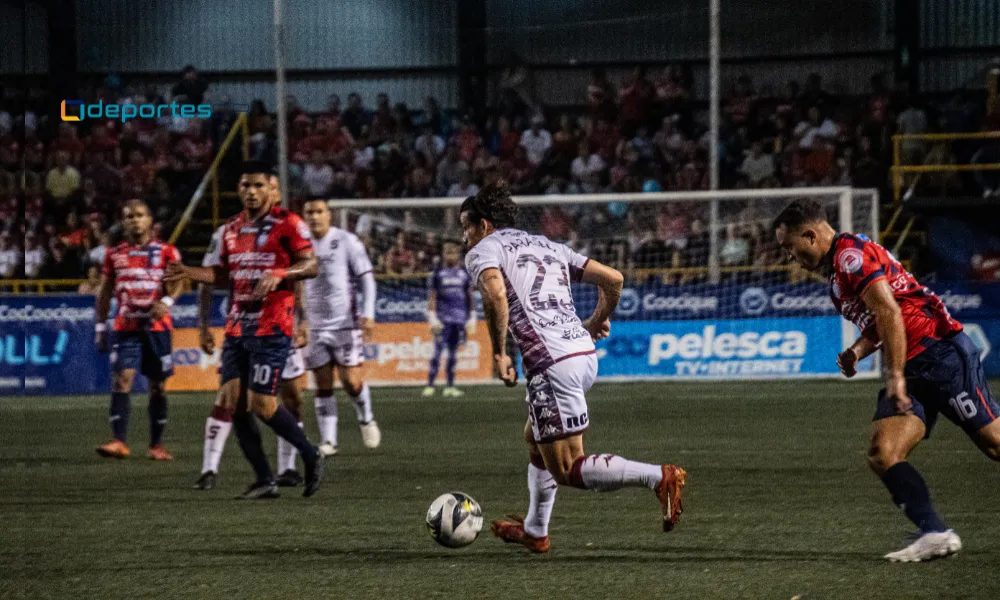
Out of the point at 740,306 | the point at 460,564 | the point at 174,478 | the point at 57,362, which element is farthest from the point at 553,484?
the point at 57,362

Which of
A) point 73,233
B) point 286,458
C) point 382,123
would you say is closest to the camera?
point 286,458

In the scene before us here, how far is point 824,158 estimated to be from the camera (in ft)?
82.2

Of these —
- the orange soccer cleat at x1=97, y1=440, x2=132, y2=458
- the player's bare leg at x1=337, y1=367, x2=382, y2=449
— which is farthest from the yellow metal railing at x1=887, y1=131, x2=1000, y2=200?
the orange soccer cleat at x1=97, y1=440, x2=132, y2=458

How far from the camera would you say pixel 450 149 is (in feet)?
86.0

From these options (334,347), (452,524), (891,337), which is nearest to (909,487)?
(891,337)

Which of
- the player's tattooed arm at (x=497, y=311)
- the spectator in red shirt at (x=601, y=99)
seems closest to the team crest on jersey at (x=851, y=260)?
the player's tattooed arm at (x=497, y=311)

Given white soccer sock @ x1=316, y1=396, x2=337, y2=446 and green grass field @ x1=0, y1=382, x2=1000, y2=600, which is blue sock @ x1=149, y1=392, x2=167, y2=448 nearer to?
green grass field @ x1=0, y1=382, x2=1000, y2=600

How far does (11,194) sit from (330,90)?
673 centimetres

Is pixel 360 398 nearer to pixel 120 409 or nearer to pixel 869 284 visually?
pixel 120 409

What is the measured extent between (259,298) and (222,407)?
0.85 metres

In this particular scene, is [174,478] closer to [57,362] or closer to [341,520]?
[341,520]

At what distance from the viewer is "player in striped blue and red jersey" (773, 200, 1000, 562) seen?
6547 mm

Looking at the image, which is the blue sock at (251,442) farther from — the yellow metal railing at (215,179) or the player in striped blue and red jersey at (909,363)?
the yellow metal railing at (215,179)

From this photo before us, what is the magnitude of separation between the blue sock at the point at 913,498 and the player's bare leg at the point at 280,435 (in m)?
4.21
